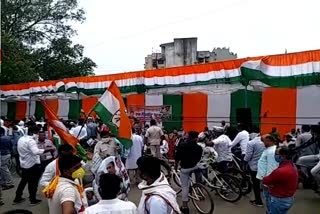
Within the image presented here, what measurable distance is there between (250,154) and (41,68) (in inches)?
1165

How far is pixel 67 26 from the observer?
40312mm

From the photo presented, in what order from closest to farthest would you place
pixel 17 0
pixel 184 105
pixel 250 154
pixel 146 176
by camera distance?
pixel 146 176 → pixel 250 154 → pixel 184 105 → pixel 17 0

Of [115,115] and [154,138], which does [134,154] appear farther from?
[115,115]

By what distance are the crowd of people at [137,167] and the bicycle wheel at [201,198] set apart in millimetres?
237

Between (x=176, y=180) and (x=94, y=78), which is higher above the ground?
(x=94, y=78)

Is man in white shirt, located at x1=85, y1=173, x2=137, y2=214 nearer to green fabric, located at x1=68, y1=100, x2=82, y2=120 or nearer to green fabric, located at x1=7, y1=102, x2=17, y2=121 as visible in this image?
green fabric, located at x1=68, y1=100, x2=82, y2=120

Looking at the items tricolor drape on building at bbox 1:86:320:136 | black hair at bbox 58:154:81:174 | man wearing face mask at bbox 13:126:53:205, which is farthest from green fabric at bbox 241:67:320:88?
black hair at bbox 58:154:81:174

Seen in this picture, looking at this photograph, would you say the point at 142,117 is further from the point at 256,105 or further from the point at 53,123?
the point at 53,123

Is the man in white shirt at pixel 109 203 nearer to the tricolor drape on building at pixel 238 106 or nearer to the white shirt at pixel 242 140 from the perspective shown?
the white shirt at pixel 242 140

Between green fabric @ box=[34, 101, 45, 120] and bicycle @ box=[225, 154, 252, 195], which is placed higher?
green fabric @ box=[34, 101, 45, 120]

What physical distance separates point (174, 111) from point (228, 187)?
9.86 metres

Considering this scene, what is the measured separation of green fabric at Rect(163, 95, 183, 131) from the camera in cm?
2000

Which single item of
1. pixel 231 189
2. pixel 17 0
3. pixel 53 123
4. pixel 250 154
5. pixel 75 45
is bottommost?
pixel 231 189

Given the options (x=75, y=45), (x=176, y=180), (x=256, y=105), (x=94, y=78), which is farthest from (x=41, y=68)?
(x=176, y=180)
